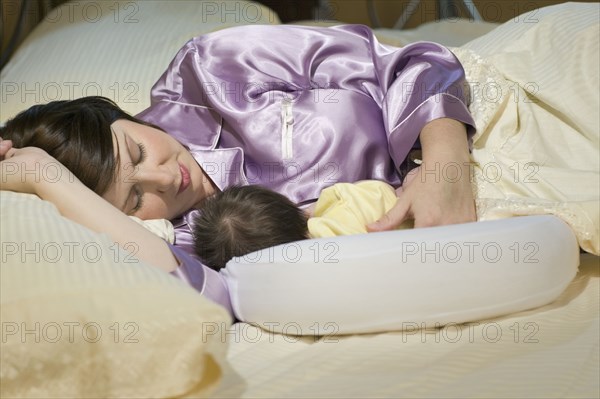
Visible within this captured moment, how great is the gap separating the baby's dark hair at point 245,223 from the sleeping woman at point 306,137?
0.07m

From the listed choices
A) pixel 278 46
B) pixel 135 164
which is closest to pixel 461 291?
pixel 135 164

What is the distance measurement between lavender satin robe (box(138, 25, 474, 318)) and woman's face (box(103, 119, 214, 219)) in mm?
50

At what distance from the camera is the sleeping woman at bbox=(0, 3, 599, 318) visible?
112cm

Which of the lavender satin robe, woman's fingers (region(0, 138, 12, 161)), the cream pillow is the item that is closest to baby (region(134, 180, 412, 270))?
the lavender satin robe

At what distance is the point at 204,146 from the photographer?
1.41 m

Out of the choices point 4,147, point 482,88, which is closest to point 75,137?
point 4,147

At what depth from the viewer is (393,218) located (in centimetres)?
113

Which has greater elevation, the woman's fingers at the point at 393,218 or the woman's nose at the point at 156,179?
the woman's nose at the point at 156,179

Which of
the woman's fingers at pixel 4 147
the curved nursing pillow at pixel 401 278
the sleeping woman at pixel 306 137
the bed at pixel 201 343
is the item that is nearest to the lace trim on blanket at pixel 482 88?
the sleeping woman at pixel 306 137

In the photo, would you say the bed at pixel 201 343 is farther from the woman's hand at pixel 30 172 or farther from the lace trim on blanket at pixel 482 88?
the lace trim on blanket at pixel 482 88

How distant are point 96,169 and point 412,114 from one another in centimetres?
51

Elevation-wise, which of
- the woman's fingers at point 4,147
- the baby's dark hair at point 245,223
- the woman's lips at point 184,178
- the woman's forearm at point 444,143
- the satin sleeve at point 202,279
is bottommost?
the satin sleeve at point 202,279

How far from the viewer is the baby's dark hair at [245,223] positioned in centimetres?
112

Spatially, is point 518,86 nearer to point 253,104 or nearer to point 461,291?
point 253,104
